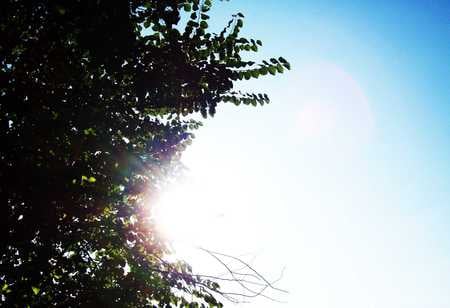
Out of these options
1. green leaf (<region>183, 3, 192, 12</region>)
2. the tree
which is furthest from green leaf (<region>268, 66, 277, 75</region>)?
green leaf (<region>183, 3, 192, 12</region>)

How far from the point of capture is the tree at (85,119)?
9.48 feet

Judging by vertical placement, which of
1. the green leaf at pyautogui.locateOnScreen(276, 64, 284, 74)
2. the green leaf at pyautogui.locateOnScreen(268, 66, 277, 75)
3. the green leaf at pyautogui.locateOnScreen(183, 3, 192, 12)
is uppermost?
the green leaf at pyautogui.locateOnScreen(183, 3, 192, 12)

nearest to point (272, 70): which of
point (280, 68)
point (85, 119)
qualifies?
point (280, 68)

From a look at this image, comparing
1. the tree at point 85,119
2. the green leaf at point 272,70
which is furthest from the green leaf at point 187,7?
the green leaf at point 272,70

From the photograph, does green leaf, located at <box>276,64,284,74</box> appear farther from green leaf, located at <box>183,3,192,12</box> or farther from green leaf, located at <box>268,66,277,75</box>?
green leaf, located at <box>183,3,192,12</box>

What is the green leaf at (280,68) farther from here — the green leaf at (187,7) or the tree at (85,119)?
the green leaf at (187,7)

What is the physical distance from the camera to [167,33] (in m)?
3.20

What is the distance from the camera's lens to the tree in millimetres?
2889

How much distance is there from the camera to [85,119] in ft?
10.1

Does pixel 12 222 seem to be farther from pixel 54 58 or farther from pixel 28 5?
pixel 28 5

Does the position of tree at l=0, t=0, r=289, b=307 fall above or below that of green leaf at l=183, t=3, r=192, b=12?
below

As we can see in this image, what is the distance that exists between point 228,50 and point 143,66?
0.92 meters

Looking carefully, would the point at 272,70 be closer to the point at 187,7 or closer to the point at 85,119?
the point at 187,7

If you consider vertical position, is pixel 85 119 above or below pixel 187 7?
below
